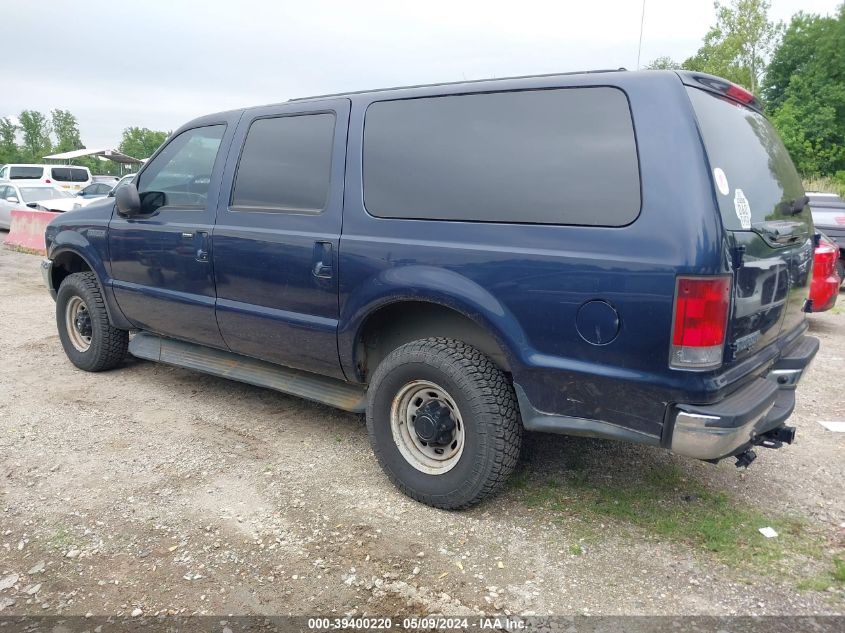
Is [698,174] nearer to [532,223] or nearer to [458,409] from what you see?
[532,223]

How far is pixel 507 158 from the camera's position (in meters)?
2.90

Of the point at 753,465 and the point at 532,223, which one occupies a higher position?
the point at 532,223

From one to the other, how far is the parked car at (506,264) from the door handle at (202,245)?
2 centimetres

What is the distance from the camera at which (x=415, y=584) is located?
2.62 m

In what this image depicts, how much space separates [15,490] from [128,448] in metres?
0.63

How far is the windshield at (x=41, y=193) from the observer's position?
17.3 meters

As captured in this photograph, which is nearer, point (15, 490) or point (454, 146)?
point (454, 146)

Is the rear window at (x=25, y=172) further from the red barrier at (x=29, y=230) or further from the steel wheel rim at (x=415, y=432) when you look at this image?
the steel wheel rim at (x=415, y=432)

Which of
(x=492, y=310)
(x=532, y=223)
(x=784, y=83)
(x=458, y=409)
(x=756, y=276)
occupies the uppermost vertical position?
(x=784, y=83)

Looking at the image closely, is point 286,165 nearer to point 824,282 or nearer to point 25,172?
point 824,282

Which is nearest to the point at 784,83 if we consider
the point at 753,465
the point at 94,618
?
the point at 753,465

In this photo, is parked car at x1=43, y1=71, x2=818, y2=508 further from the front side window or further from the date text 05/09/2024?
the date text 05/09/2024

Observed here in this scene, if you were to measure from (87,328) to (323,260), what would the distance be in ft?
9.38

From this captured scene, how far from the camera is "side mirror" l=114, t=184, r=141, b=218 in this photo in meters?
4.35
